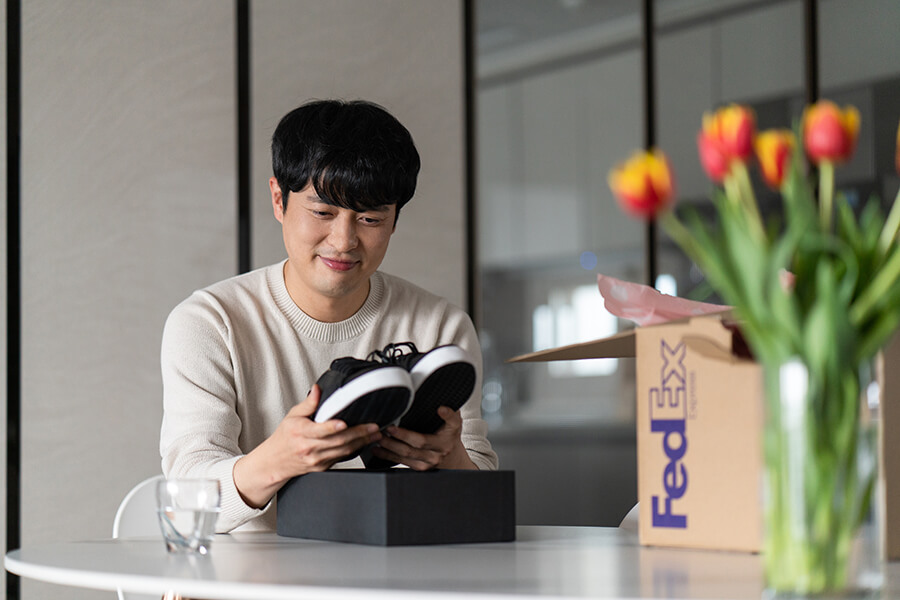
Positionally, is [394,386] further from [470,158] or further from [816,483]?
[470,158]

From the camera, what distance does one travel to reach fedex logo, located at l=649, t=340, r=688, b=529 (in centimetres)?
102

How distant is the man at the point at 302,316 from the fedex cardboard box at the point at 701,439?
29 cm

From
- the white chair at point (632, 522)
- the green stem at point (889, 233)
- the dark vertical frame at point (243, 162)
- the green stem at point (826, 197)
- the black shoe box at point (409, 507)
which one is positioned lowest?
the white chair at point (632, 522)

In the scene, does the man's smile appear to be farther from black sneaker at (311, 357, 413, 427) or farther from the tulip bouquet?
the tulip bouquet

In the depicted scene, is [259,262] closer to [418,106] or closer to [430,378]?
[418,106]

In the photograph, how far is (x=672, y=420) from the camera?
1.03 metres

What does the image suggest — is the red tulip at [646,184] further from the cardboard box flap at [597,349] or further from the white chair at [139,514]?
the white chair at [139,514]

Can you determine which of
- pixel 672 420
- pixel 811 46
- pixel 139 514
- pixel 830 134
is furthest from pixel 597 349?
pixel 811 46

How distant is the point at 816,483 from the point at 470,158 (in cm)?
226

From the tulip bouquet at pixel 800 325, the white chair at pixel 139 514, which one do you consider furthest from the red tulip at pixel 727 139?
the white chair at pixel 139 514

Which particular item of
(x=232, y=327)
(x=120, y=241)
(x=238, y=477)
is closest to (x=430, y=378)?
(x=238, y=477)

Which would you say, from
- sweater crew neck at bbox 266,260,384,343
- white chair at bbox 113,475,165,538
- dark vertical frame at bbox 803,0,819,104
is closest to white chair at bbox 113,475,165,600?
white chair at bbox 113,475,165,538

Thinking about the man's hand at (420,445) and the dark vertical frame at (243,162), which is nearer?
the man's hand at (420,445)

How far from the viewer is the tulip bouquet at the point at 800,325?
0.64 metres
